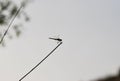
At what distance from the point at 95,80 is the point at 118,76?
122cm

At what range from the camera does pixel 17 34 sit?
81.7 ft

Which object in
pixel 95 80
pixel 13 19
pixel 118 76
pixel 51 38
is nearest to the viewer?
pixel 118 76

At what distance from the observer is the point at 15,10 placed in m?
25.1

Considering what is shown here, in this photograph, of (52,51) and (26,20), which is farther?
(26,20)

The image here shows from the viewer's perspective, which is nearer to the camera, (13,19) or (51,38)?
(51,38)

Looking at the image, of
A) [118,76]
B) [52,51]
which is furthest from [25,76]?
[118,76]

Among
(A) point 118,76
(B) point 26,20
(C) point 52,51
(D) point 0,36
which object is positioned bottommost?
(A) point 118,76

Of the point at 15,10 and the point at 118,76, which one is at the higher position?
the point at 15,10

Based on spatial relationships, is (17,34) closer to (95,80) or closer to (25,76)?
(25,76)

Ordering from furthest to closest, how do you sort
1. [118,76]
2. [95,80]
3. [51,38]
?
[51,38], [95,80], [118,76]

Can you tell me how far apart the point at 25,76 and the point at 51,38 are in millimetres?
2163

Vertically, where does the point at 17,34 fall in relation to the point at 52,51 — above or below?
above

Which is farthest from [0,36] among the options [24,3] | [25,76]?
[25,76]

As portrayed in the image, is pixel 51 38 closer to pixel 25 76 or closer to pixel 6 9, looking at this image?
pixel 25 76
